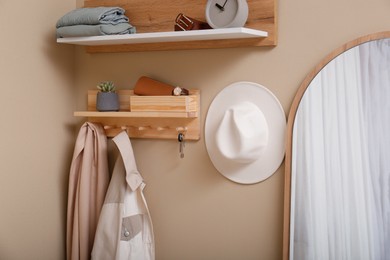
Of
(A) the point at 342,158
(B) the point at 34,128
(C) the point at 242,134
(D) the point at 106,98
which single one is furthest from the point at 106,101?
(A) the point at 342,158

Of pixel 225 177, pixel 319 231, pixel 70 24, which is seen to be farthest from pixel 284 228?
pixel 70 24

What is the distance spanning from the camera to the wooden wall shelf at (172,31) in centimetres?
183

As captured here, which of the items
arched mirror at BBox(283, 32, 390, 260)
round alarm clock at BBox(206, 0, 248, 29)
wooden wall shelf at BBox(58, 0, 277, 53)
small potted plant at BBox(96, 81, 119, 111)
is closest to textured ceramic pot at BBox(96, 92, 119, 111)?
small potted plant at BBox(96, 81, 119, 111)

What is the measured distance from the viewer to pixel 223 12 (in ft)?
5.90

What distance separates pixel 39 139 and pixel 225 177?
0.77 m

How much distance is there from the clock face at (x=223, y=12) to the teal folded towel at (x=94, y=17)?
15.6 inches

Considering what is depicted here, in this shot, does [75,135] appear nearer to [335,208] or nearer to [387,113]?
[335,208]

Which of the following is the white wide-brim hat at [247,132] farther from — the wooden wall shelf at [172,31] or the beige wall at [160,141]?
the wooden wall shelf at [172,31]

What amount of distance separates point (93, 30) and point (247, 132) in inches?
27.1

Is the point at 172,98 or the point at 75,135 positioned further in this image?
the point at 75,135

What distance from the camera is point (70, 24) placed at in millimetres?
1981

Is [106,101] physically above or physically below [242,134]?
above

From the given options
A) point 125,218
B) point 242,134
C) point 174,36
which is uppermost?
point 174,36

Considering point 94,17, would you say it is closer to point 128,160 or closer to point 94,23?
point 94,23
